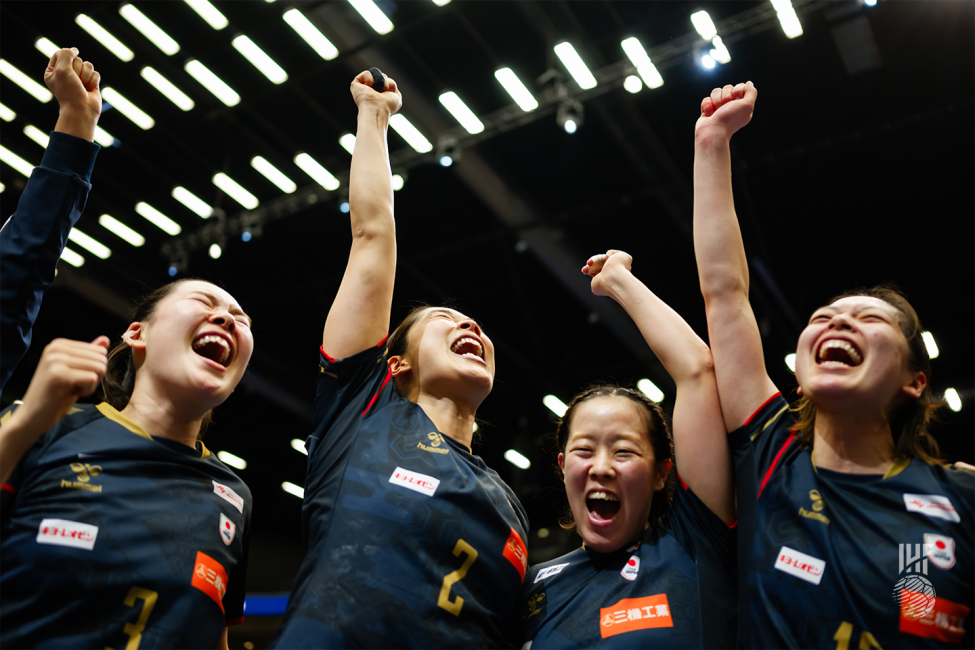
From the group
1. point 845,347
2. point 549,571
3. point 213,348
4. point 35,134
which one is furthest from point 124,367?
point 35,134

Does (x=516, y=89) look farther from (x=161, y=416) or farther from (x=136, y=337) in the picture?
(x=161, y=416)

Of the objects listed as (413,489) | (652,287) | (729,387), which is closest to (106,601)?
(413,489)

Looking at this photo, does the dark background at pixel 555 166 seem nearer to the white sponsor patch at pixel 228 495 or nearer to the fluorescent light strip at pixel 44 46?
the fluorescent light strip at pixel 44 46

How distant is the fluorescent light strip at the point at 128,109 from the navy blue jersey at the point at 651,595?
6.06 metres

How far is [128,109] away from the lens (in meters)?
6.74

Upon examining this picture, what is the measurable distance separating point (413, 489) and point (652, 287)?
22.2ft

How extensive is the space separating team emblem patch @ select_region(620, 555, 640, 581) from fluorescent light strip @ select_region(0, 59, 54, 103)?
655 cm

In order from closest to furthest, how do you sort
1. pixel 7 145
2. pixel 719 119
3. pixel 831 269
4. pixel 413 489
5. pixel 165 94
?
pixel 413 489
pixel 719 119
pixel 165 94
pixel 7 145
pixel 831 269

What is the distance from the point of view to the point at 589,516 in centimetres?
242

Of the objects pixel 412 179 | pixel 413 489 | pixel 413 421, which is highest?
pixel 412 179

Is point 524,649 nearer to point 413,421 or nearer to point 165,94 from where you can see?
point 413,421

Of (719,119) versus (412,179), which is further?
(412,179)

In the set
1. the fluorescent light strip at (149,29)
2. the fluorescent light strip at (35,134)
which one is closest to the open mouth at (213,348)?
the fluorescent light strip at (149,29)

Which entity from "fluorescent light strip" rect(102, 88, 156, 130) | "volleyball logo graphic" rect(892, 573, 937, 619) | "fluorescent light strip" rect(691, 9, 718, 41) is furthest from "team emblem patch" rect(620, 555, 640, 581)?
"fluorescent light strip" rect(102, 88, 156, 130)
